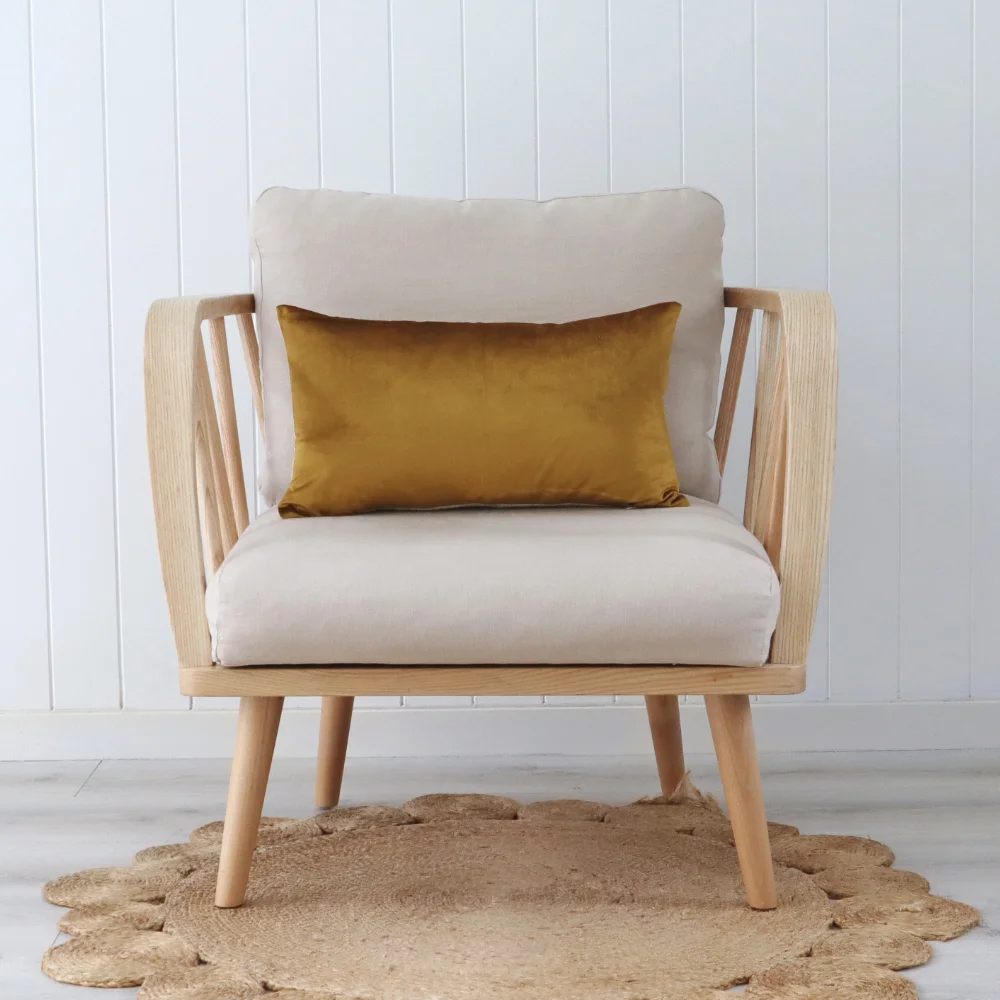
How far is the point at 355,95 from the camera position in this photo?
2082 millimetres

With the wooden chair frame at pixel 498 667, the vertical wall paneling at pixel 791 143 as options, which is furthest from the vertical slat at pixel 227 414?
the vertical wall paneling at pixel 791 143

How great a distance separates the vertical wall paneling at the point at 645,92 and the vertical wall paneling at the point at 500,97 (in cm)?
13

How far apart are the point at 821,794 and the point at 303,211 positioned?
1095 mm

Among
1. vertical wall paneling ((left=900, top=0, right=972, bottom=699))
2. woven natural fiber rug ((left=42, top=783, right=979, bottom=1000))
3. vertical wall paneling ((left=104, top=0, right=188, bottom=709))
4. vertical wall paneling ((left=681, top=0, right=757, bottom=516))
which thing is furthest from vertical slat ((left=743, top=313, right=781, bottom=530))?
vertical wall paneling ((left=104, top=0, right=188, bottom=709))

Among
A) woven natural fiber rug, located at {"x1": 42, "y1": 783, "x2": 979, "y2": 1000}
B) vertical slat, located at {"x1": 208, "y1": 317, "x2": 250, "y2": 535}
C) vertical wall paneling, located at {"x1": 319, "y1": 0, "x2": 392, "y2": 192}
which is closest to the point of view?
woven natural fiber rug, located at {"x1": 42, "y1": 783, "x2": 979, "y2": 1000}

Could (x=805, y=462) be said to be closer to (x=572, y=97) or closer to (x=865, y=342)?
(x=865, y=342)

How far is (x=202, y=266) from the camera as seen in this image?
6.90 feet

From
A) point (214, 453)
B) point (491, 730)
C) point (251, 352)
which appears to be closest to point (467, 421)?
point (214, 453)

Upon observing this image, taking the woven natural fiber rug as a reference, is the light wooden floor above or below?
below

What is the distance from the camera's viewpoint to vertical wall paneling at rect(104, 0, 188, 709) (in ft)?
6.81

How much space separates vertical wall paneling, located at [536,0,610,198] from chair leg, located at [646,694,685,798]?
0.83m

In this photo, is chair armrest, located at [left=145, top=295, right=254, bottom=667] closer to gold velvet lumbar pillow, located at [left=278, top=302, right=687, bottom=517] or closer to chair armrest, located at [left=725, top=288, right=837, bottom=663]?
gold velvet lumbar pillow, located at [left=278, top=302, right=687, bottom=517]

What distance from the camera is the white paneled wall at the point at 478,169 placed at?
6.81ft

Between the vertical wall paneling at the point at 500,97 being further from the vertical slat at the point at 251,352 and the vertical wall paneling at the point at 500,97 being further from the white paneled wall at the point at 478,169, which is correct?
the vertical slat at the point at 251,352
